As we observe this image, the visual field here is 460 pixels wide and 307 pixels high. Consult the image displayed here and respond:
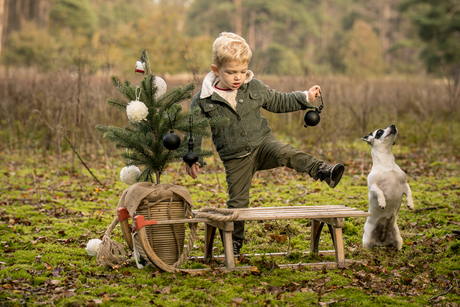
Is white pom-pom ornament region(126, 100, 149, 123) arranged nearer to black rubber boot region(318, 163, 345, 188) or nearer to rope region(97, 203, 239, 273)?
rope region(97, 203, 239, 273)

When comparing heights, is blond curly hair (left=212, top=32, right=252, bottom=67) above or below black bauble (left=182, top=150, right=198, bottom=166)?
above

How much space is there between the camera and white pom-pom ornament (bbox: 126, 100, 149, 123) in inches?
132

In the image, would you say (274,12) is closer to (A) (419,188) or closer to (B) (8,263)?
(A) (419,188)

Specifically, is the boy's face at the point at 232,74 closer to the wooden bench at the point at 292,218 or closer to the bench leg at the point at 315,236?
the wooden bench at the point at 292,218

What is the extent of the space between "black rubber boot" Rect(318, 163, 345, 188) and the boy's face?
100 cm

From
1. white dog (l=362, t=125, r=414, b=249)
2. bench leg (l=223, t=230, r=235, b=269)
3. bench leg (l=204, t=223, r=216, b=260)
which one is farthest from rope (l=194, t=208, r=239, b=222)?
white dog (l=362, t=125, r=414, b=249)

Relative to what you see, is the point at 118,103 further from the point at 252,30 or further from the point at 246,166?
the point at 252,30

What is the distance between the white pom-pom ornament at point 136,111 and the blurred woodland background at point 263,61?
3.24 metres

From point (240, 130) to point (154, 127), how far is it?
74 centimetres

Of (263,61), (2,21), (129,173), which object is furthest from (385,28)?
(129,173)

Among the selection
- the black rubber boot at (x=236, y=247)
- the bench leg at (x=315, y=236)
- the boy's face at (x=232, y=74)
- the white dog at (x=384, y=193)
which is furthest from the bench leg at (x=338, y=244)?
the boy's face at (x=232, y=74)

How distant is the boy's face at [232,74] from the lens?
11.9ft

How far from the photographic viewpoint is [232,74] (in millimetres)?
3674

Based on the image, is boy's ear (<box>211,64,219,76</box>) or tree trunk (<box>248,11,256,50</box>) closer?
boy's ear (<box>211,64,219,76</box>)
